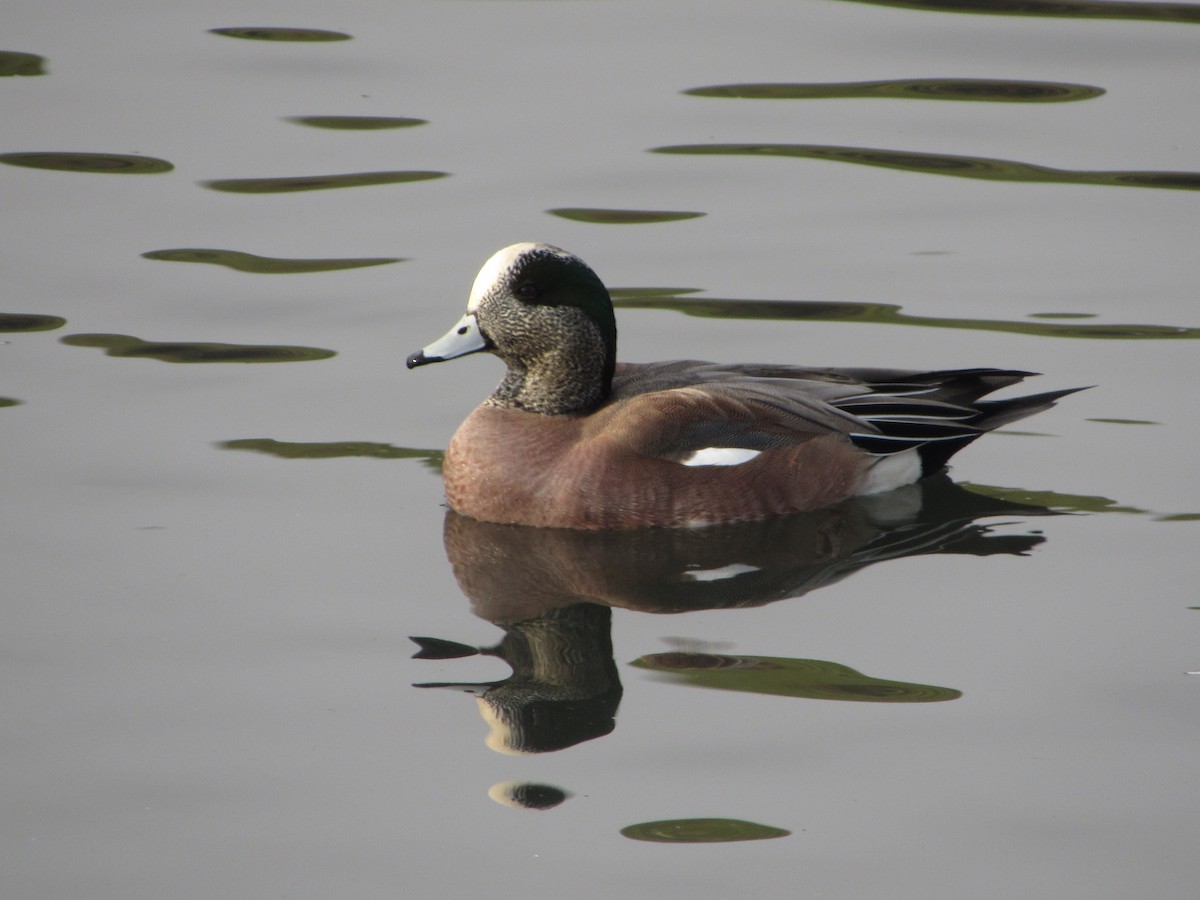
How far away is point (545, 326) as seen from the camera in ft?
22.7

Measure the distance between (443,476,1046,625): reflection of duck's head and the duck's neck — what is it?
1.74ft

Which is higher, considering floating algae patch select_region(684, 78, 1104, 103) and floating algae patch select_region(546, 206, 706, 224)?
floating algae patch select_region(684, 78, 1104, 103)

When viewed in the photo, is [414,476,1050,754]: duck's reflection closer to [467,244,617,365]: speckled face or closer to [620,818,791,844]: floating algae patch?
[620,818,791,844]: floating algae patch

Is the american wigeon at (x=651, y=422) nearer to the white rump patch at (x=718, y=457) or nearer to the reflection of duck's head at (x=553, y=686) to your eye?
the white rump patch at (x=718, y=457)

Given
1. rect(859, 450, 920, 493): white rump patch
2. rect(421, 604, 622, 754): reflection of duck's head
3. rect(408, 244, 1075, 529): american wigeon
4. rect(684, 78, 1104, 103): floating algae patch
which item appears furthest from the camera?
rect(684, 78, 1104, 103): floating algae patch

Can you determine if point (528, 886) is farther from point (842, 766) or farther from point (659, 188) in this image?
point (659, 188)

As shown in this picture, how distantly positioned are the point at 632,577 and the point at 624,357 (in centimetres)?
215

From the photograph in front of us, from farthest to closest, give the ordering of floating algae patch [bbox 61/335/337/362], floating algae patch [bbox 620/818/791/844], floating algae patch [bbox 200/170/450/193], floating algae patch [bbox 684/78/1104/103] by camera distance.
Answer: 1. floating algae patch [bbox 684/78/1104/103]
2. floating algae patch [bbox 200/170/450/193]
3. floating algae patch [bbox 61/335/337/362]
4. floating algae patch [bbox 620/818/791/844]

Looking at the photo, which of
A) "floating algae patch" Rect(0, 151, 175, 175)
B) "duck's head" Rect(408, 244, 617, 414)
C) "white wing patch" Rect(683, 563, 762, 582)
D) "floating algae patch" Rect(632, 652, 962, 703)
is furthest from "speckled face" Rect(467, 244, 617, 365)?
"floating algae patch" Rect(0, 151, 175, 175)

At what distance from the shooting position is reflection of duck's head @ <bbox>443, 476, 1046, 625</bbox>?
6086 mm

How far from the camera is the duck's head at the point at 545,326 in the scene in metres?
6.89

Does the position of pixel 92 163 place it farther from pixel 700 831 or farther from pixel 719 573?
pixel 700 831

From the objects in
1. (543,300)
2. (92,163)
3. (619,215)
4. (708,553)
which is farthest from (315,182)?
(708,553)

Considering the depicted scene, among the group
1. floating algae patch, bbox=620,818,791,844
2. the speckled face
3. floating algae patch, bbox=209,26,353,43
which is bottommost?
floating algae patch, bbox=620,818,791,844
